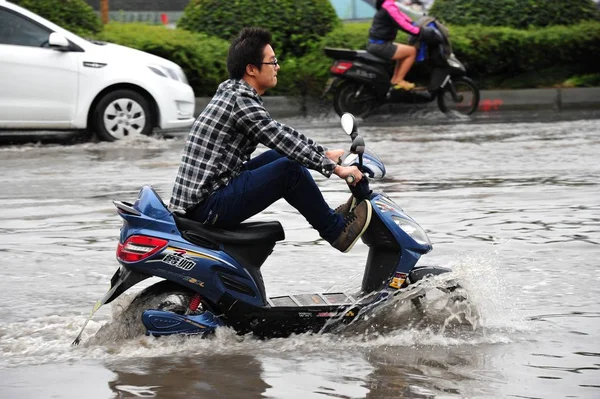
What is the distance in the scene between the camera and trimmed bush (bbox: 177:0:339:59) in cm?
1884

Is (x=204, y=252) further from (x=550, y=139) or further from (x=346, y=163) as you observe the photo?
(x=550, y=139)

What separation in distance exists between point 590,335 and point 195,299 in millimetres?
1781

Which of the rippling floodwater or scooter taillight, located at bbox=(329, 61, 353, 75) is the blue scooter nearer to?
the rippling floodwater

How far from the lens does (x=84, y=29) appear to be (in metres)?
17.8

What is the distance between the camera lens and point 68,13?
58.5 feet

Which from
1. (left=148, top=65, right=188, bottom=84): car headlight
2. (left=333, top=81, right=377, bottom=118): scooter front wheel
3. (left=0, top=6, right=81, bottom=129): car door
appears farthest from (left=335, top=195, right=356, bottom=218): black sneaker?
(left=333, top=81, right=377, bottom=118): scooter front wheel

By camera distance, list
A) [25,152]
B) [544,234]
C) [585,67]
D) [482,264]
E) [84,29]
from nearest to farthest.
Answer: [482,264] → [544,234] → [25,152] → [84,29] → [585,67]

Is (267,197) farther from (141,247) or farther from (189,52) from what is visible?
(189,52)

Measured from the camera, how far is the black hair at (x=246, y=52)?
17.6 feet

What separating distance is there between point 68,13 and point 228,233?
13.3 m

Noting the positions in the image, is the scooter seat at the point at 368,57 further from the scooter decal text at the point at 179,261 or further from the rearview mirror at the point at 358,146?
the scooter decal text at the point at 179,261

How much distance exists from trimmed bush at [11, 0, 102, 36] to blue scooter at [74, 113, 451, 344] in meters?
12.9

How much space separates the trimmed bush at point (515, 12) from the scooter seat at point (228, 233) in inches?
591

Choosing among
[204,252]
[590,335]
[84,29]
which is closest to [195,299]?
[204,252]
